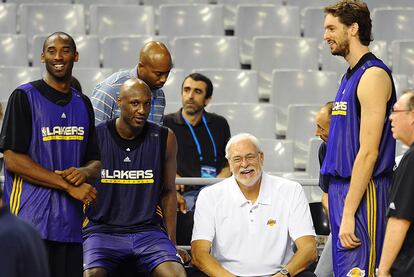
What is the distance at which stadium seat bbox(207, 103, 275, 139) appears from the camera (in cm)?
940

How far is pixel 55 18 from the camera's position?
1052 centimetres

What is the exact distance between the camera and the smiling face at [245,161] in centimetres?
661

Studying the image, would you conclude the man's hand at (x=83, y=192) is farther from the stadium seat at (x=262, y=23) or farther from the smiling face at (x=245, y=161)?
the stadium seat at (x=262, y=23)

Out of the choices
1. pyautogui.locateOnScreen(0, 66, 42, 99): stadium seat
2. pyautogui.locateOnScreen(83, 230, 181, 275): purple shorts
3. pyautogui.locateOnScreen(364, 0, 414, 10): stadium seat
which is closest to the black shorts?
pyautogui.locateOnScreen(83, 230, 181, 275): purple shorts

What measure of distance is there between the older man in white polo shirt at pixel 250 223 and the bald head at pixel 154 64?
58cm

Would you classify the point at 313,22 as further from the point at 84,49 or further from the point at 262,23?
the point at 84,49

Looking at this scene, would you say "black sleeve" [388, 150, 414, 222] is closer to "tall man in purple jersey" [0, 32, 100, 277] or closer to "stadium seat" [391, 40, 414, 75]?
"tall man in purple jersey" [0, 32, 100, 277]

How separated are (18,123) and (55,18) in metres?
4.98

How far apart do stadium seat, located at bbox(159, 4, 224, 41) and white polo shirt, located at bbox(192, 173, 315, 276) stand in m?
4.16

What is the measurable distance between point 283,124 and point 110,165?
348cm

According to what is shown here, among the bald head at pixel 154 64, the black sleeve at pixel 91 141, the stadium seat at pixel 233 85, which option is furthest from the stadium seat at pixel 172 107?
the black sleeve at pixel 91 141

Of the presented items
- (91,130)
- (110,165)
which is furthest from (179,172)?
(91,130)

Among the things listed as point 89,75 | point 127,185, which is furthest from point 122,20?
point 127,185

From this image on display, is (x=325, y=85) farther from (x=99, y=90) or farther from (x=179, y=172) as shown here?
(x=99, y=90)
